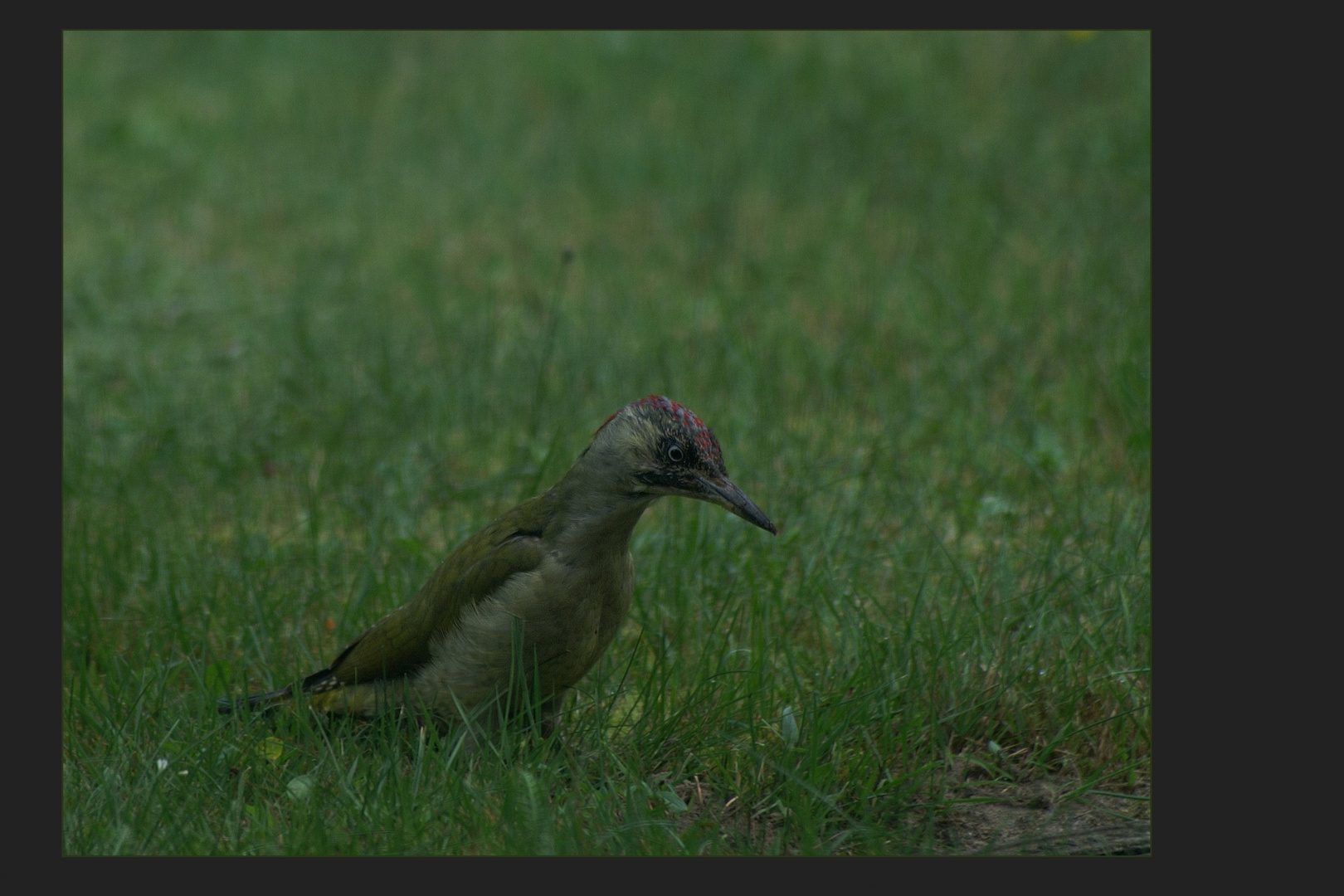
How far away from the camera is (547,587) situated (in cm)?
432

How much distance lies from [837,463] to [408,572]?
1929 mm

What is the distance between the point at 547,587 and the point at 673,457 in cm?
56

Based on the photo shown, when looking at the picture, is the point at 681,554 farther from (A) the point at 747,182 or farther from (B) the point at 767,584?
(A) the point at 747,182

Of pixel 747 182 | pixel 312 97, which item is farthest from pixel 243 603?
pixel 312 97

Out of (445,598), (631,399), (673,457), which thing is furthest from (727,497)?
(631,399)

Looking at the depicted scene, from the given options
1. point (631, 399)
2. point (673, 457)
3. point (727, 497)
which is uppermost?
point (631, 399)

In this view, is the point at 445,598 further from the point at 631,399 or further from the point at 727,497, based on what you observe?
the point at 631,399

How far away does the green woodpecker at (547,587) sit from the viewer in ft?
13.7

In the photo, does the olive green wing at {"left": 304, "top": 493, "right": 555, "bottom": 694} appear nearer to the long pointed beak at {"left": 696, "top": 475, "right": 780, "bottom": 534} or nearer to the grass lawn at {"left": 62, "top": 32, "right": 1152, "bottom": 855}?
the grass lawn at {"left": 62, "top": 32, "right": 1152, "bottom": 855}

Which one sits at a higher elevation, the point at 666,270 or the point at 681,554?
the point at 666,270

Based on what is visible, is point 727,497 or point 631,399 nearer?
point 727,497

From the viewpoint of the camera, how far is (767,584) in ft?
17.8

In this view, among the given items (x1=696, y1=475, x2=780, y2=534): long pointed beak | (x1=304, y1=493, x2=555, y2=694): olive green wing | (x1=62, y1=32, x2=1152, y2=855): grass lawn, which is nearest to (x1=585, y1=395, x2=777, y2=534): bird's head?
(x1=696, y1=475, x2=780, y2=534): long pointed beak

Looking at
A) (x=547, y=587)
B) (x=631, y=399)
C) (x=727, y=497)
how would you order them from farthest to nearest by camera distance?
(x=631, y=399)
(x=547, y=587)
(x=727, y=497)
